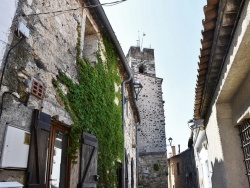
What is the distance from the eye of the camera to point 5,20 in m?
2.87

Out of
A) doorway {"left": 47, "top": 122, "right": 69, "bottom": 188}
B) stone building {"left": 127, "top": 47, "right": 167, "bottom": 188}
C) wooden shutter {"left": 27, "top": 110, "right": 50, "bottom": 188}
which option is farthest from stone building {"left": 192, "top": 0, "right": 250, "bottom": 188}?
stone building {"left": 127, "top": 47, "right": 167, "bottom": 188}

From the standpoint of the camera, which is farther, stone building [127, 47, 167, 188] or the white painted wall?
stone building [127, 47, 167, 188]

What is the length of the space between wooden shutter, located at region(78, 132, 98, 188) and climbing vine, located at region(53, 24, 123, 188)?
0.18 metres

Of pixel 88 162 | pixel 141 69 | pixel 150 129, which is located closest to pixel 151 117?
pixel 150 129

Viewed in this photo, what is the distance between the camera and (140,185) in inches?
636

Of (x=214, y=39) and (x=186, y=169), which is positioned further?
(x=186, y=169)

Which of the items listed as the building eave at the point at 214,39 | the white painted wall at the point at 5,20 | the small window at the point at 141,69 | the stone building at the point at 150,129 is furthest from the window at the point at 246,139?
the small window at the point at 141,69

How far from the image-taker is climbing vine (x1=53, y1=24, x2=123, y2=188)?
168 inches

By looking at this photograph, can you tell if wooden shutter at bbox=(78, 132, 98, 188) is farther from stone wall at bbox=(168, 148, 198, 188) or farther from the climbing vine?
stone wall at bbox=(168, 148, 198, 188)

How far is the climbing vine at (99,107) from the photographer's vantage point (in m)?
4.27

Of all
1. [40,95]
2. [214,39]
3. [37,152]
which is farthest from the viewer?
[40,95]

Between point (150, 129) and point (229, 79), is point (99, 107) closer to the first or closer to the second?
point (229, 79)

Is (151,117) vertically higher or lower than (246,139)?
higher

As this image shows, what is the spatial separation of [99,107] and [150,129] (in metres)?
12.7
